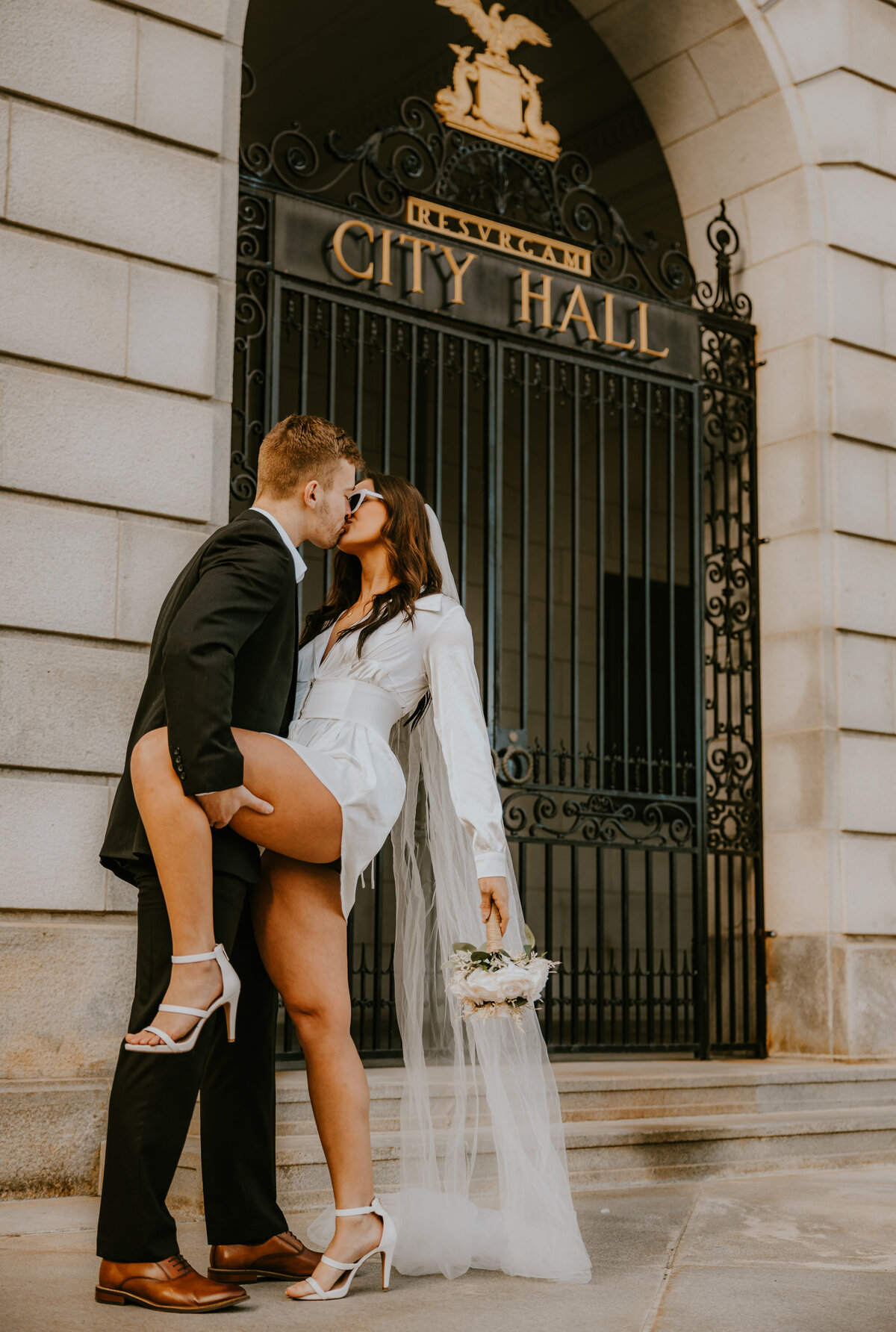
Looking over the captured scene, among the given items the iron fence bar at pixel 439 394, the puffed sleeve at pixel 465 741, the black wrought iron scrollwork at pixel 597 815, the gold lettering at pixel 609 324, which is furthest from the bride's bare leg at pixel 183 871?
the gold lettering at pixel 609 324

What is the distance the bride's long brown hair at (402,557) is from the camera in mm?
3889

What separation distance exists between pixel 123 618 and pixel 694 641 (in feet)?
12.4

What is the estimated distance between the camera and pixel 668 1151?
18.5 feet

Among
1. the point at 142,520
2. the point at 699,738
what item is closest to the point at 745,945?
the point at 699,738

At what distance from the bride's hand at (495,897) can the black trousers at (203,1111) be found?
601 millimetres

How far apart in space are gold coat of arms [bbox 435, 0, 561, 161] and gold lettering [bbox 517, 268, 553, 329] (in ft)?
2.41

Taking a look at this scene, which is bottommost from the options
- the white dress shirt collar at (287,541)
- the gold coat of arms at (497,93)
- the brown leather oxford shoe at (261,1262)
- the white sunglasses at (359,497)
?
the brown leather oxford shoe at (261,1262)

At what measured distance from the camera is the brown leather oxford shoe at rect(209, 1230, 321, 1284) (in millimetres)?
3568

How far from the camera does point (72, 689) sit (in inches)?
206

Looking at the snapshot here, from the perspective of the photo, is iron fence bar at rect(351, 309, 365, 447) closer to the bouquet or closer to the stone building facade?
the stone building facade

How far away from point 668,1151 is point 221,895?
3.01 metres

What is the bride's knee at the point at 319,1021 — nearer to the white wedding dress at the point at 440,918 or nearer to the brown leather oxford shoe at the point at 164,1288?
the white wedding dress at the point at 440,918

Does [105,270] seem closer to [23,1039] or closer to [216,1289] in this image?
[23,1039]

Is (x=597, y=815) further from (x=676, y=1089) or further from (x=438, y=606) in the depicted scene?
(x=438, y=606)
